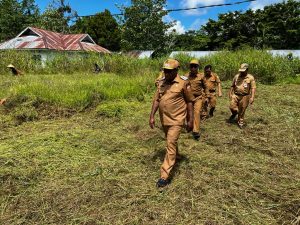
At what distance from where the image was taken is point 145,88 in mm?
11188

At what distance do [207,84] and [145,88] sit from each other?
3.81 m

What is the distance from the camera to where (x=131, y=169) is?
4.55 metres

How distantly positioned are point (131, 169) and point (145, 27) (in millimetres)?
27286

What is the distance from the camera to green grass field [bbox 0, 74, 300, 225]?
3461mm

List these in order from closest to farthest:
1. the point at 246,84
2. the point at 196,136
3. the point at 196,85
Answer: the point at 196,136 < the point at 196,85 < the point at 246,84

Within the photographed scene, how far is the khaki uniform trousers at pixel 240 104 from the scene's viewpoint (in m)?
6.90

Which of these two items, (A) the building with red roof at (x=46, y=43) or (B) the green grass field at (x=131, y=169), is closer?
(B) the green grass field at (x=131, y=169)

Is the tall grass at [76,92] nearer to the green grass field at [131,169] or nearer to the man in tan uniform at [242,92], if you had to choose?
the green grass field at [131,169]

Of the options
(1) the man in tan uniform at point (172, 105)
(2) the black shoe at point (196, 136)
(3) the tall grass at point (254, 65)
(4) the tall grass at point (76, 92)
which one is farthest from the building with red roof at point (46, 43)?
(1) the man in tan uniform at point (172, 105)

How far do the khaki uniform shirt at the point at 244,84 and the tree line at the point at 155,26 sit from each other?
2439 cm

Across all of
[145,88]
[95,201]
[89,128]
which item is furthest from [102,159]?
[145,88]

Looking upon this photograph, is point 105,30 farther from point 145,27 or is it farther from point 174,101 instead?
point 174,101

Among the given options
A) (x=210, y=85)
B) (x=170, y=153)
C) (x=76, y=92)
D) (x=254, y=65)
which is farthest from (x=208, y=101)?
(x=254, y=65)

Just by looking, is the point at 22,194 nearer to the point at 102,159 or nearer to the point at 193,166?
the point at 102,159
